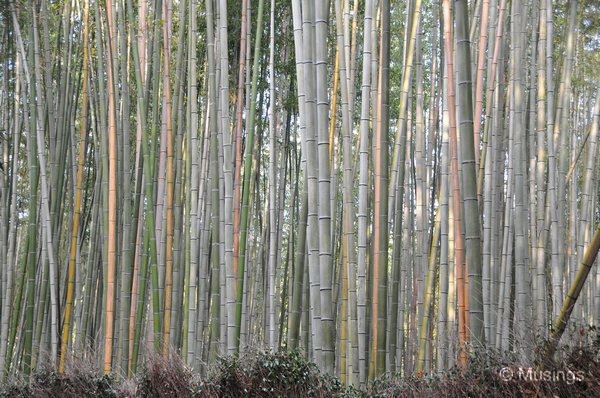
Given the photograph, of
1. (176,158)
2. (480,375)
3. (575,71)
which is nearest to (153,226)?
(176,158)

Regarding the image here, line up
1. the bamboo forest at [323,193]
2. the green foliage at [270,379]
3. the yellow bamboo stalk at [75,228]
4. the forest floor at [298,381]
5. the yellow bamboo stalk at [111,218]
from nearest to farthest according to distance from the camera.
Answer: the forest floor at [298,381] → the green foliage at [270,379] → the bamboo forest at [323,193] → the yellow bamboo stalk at [111,218] → the yellow bamboo stalk at [75,228]

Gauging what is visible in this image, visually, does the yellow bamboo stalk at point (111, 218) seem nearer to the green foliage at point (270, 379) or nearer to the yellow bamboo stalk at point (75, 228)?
the yellow bamboo stalk at point (75, 228)

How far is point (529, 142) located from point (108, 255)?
3338 millimetres

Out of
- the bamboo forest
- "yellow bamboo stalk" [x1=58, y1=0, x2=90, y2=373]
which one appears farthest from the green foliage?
"yellow bamboo stalk" [x1=58, y1=0, x2=90, y2=373]

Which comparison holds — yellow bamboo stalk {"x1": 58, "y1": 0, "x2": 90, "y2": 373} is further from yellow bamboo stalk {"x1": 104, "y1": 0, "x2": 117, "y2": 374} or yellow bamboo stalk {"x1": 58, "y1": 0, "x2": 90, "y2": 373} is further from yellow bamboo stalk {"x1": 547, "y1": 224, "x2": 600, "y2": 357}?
yellow bamboo stalk {"x1": 547, "y1": 224, "x2": 600, "y2": 357}

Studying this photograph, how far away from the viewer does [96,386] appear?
12.4 ft

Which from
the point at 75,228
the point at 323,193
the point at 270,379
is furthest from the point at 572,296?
the point at 75,228

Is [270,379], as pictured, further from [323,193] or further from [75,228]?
[75,228]

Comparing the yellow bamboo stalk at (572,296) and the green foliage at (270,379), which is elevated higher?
the yellow bamboo stalk at (572,296)

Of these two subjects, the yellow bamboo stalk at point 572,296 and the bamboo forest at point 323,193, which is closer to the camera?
the yellow bamboo stalk at point 572,296

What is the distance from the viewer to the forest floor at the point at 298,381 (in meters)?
2.28

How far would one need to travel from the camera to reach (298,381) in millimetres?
2945

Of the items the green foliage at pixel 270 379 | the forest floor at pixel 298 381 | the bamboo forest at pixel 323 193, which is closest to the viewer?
the forest floor at pixel 298 381

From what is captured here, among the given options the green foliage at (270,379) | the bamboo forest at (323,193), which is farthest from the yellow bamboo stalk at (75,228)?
the green foliage at (270,379)
